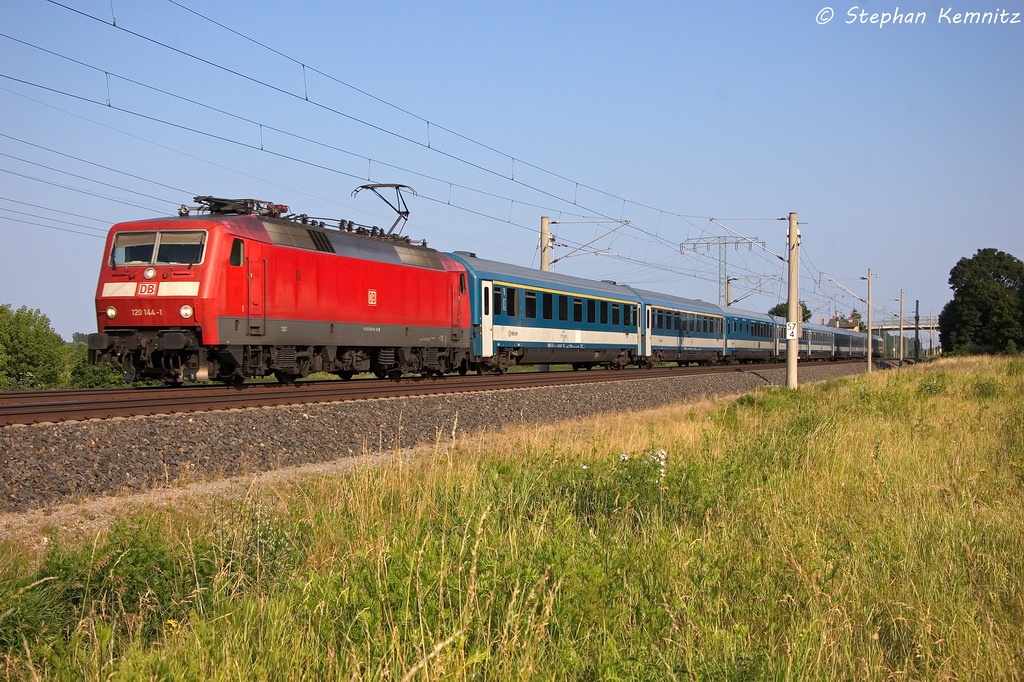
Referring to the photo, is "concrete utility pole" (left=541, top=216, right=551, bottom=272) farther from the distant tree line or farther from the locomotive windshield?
the distant tree line

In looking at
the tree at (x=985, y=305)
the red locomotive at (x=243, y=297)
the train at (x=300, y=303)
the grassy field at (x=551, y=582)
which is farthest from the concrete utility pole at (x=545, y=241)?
the tree at (x=985, y=305)

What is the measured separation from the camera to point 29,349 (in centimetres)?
7575

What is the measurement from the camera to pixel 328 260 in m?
18.9

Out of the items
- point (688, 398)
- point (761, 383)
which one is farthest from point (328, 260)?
point (761, 383)

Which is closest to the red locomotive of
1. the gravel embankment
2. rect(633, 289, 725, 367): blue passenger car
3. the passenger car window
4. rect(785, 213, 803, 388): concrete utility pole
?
the gravel embankment

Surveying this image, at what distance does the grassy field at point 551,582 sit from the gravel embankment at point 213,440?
2.13 meters

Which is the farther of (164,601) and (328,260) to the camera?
(328,260)

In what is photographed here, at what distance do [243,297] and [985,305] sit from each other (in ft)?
318

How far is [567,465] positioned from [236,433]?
16.3 ft

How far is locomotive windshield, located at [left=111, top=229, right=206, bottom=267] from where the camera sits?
15984 mm

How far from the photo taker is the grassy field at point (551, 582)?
4281 millimetres

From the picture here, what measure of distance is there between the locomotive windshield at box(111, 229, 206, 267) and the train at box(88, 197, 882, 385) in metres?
0.03

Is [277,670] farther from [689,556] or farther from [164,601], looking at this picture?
[689,556]

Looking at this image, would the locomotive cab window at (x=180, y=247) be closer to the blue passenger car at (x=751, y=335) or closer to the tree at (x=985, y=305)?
the blue passenger car at (x=751, y=335)
